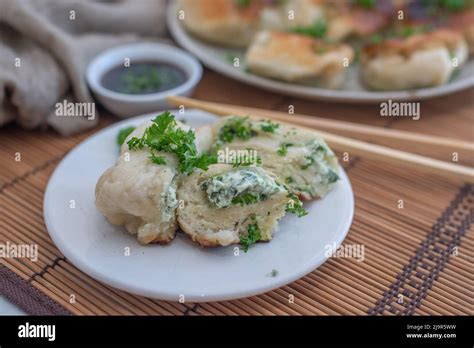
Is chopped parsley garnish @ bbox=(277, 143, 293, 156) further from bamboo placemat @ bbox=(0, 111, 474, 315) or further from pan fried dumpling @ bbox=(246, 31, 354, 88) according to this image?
pan fried dumpling @ bbox=(246, 31, 354, 88)

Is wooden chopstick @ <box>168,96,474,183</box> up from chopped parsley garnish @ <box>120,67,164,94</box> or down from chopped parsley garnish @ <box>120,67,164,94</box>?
down

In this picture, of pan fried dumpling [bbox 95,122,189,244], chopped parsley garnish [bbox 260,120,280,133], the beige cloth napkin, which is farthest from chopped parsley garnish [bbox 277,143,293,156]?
the beige cloth napkin

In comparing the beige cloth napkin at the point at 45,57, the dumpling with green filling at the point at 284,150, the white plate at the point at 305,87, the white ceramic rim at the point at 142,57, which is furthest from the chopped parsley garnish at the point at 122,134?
Result: the white plate at the point at 305,87

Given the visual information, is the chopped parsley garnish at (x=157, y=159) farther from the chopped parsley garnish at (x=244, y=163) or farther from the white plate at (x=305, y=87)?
the white plate at (x=305, y=87)

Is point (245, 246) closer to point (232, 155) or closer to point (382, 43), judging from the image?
point (232, 155)

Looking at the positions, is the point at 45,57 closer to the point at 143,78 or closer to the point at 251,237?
the point at 143,78
